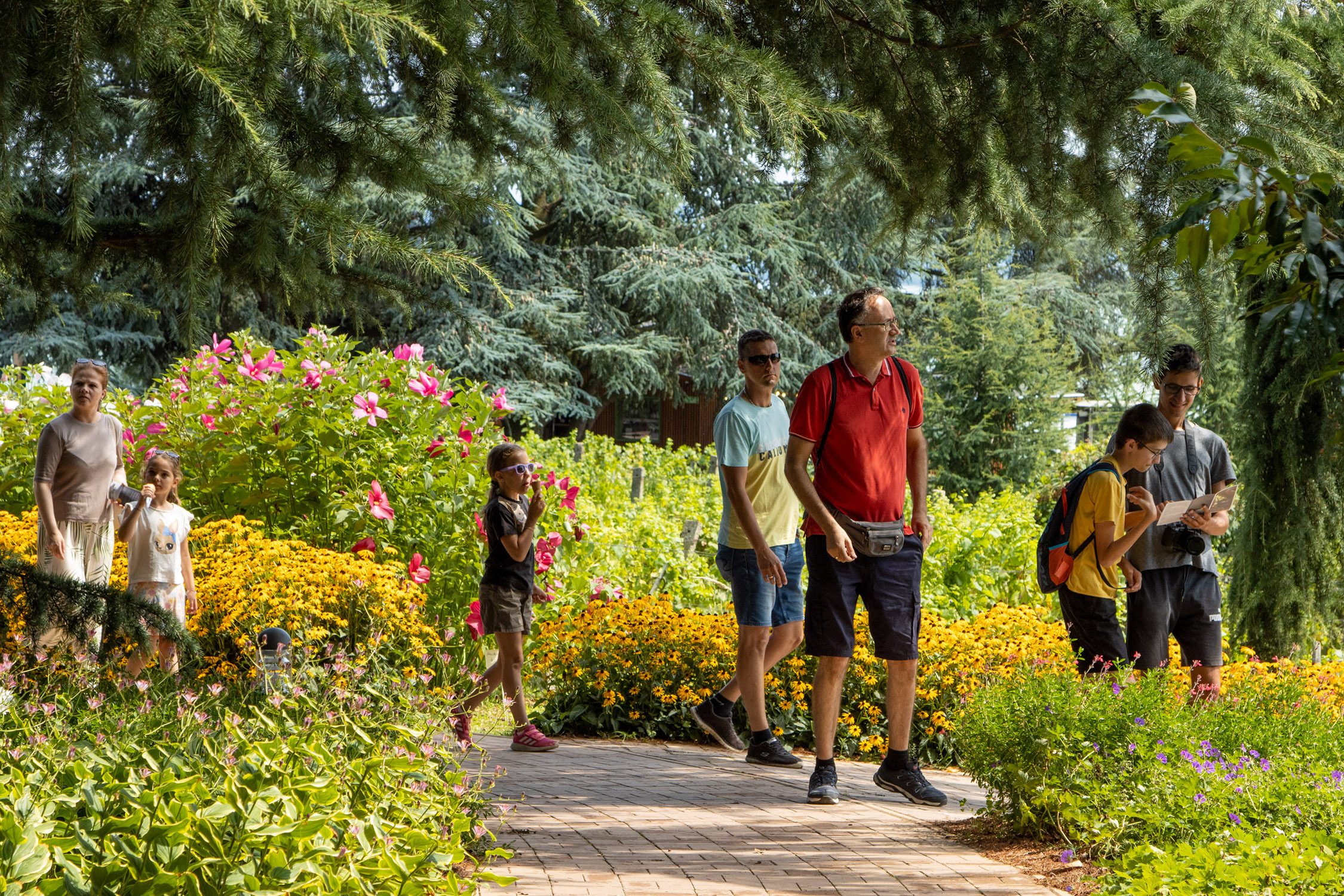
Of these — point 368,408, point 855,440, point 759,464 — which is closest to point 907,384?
point 855,440

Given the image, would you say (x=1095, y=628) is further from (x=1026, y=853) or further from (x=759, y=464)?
(x=759, y=464)

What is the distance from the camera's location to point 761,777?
4.97 meters

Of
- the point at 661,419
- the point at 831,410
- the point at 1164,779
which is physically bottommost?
the point at 1164,779

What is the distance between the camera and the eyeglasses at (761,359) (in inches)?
200

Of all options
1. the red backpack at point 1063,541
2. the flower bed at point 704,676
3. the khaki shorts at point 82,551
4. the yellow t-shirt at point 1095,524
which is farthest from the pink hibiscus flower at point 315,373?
the yellow t-shirt at point 1095,524

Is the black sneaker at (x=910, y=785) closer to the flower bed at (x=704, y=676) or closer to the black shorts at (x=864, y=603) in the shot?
the black shorts at (x=864, y=603)

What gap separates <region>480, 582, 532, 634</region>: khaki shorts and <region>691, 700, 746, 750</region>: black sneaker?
0.87 m

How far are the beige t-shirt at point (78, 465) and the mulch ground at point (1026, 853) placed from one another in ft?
15.4

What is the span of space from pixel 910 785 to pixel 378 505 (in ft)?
11.4

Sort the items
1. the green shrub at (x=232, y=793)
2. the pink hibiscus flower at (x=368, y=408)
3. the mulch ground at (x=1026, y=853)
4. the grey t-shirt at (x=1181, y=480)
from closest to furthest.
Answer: the green shrub at (x=232, y=793) < the mulch ground at (x=1026, y=853) < the grey t-shirt at (x=1181, y=480) < the pink hibiscus flower at (x=368, y=408)

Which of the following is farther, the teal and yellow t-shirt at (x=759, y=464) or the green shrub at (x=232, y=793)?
the teal and yellow t-shirt at (x=759, y=464)

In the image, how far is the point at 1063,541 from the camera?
482 cm

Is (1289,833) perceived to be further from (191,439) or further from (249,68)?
(191,439)

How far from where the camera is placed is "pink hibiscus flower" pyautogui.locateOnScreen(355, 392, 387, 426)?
22.6 feet
